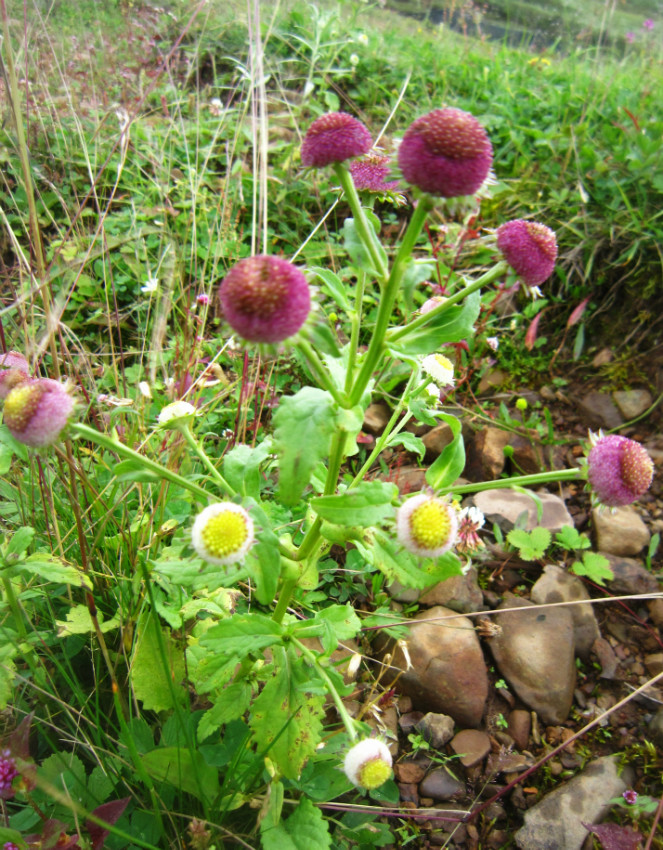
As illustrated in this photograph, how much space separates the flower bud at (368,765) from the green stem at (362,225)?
3.85 ft

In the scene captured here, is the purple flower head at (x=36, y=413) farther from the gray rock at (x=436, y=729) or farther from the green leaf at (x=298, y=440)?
the gray rock at (x=436, y=729)

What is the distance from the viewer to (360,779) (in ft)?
4.64

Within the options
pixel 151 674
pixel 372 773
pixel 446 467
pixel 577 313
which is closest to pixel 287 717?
pixel 372 773

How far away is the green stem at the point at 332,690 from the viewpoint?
57.3 inches

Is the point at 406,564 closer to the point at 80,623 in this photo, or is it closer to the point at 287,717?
the point at 287,717

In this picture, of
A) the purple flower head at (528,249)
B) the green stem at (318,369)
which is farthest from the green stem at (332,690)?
the purple flower head at (528,249)

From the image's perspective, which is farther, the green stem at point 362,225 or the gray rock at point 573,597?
the gray rock at point 573,597

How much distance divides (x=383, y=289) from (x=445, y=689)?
4.92 ft

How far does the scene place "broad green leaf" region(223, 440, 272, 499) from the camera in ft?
5.14

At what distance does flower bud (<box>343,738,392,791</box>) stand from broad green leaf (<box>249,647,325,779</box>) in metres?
0.20

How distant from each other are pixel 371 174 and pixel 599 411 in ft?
6.63

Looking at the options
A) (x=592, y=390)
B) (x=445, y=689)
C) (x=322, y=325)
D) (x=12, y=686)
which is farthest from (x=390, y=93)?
(x=12, y=686)

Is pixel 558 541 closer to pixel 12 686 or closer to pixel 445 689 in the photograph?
pixel 445 689

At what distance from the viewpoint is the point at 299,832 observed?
5.13 ft
